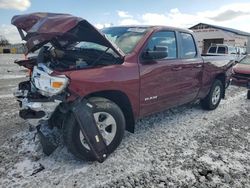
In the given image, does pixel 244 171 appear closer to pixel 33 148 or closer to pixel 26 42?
pixel 33 148

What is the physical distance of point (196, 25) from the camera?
34.7m

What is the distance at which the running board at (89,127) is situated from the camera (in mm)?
3191

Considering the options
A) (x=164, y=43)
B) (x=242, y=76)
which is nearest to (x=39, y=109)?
(x=164, y=43)

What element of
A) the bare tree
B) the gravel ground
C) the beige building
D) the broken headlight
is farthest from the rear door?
the bare tree

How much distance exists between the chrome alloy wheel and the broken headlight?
0.60m

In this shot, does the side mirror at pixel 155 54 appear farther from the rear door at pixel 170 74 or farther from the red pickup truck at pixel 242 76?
the red pickup truck at pixel 242 76

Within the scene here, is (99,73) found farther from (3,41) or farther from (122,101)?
(3,41)

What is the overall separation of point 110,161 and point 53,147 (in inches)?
30.9

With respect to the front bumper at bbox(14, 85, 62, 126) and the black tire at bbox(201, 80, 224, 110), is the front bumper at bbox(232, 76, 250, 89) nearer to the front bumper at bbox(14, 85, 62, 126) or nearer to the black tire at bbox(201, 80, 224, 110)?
the black tire at bbox(201, 80, 224, 110)

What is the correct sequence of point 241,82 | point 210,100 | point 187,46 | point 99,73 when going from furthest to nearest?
point 241,82 → point 210,100 → point 187,46 → point 99,73

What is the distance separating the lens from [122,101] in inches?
151

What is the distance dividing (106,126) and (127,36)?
1.61 m

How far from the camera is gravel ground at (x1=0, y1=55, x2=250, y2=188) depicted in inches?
121

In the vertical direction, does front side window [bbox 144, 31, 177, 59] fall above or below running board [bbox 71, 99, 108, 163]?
above
